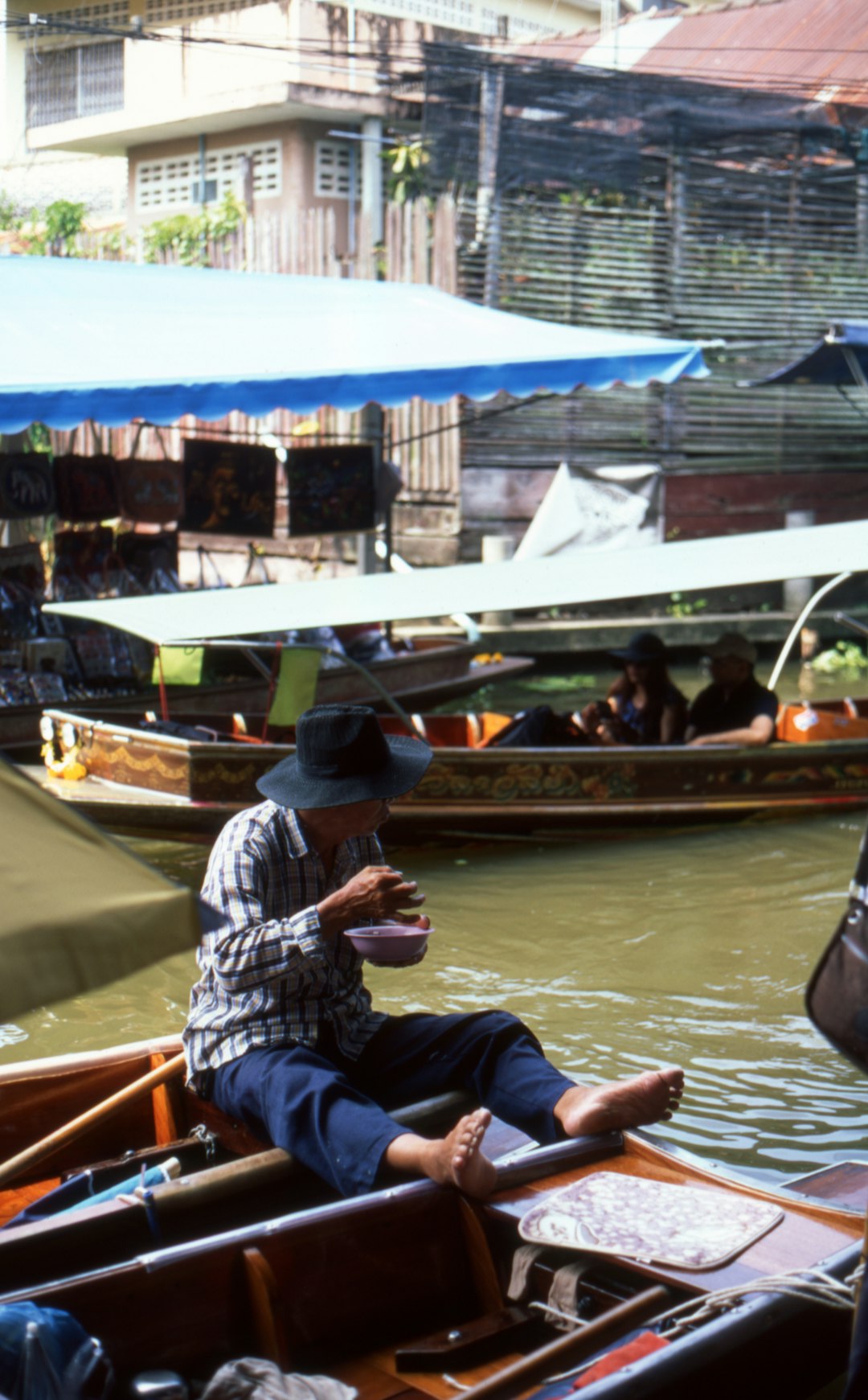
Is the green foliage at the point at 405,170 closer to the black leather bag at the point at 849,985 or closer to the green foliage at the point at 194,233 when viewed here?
the green foliage at the point at 194,233

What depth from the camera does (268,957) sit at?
3.17 meters

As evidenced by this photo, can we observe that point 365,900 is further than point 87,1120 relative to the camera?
No

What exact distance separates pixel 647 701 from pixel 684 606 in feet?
22.1

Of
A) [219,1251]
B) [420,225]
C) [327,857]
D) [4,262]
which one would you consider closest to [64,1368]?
[219,1251]

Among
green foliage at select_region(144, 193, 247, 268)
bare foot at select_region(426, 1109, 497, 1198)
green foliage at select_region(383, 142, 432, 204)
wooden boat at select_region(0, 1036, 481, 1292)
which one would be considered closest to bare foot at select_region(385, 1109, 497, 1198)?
bare foot at select_region(426, 1109, 497, 1198)

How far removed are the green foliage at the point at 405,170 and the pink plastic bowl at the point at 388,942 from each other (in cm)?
1394

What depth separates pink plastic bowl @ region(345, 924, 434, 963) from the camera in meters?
3.21

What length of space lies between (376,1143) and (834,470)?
14029mm

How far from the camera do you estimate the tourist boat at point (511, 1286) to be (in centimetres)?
253

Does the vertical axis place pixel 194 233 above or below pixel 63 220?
below

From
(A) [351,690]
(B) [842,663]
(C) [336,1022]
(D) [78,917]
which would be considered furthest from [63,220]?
(D) [78,917]

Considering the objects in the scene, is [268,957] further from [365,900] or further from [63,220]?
[63,220]

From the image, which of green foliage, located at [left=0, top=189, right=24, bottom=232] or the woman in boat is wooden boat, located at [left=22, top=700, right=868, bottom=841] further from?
green foliage, located at [left=0, top=189, right=24, bottom=232]

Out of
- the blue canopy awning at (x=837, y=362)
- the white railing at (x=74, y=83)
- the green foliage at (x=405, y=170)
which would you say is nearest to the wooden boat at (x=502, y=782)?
the blue canopy awning at (x=837, y=362)
